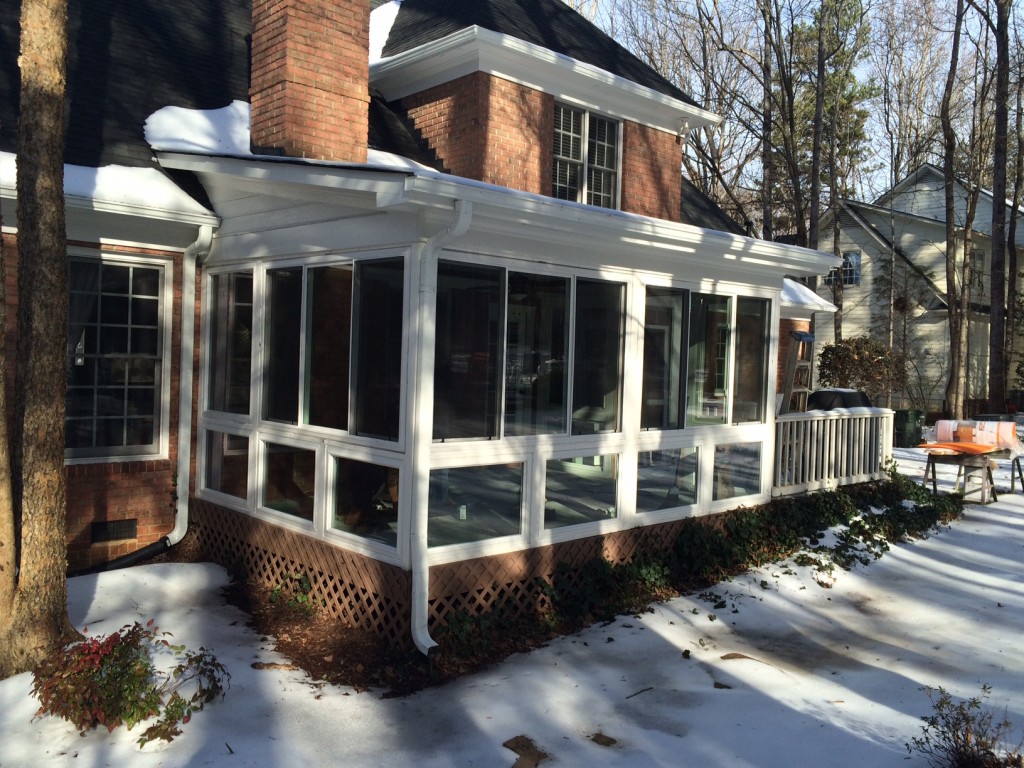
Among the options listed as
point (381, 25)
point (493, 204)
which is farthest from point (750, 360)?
point (381, 25)

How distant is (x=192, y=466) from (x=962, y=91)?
98.8 feet

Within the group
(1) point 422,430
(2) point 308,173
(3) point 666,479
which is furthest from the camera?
(3) point 666,479

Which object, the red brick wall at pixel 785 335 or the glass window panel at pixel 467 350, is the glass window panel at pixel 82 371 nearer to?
the glass window panel at pixel 467 350

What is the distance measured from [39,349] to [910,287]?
26058 millimetres

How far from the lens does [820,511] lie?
30.9ft

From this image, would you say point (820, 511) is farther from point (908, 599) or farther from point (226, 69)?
point (226, 69)

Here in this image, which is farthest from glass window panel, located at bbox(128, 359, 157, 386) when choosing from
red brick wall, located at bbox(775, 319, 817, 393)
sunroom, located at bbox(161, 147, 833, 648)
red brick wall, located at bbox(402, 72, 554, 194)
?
red brick wall, located at bbox(775, 319, 817, 393)

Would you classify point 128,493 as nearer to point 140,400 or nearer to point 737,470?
point 140,400

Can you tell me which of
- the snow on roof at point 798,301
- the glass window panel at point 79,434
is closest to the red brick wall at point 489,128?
the glass window panel at point 79,434

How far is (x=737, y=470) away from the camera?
338 inches

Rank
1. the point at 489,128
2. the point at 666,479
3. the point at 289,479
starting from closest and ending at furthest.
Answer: the point at 289,479, the point at 666,479, the point at 489,128

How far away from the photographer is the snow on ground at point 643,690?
14.6ft

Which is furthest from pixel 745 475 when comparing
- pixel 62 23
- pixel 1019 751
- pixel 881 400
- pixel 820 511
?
pixel 881 400

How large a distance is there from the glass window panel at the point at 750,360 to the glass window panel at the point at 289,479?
4.28 m
